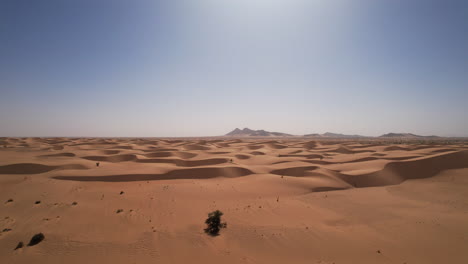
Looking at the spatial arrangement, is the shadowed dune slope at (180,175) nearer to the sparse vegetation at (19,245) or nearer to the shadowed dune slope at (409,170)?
the shadowed dune slope at (409,170)

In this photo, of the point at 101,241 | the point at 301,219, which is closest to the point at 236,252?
the point at 301,219

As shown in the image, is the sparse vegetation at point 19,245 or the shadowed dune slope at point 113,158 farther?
the shadowed dune slope at point 113,158

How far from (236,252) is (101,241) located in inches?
126

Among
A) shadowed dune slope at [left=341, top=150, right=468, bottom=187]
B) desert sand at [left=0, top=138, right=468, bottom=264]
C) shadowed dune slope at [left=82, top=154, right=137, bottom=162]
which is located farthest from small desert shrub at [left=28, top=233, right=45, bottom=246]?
shadowed dune slope at [left=82, top=154, right=137, bottom=162]

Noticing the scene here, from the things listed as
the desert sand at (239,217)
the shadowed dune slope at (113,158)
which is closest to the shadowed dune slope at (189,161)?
the shadowed dune slope at (113,158)

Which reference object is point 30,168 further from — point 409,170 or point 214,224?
point 409,170

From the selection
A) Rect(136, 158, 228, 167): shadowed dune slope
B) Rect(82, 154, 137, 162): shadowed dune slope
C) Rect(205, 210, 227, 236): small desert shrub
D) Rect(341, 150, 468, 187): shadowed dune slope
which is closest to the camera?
Rect(205, 210, 227, 236): small desert shrub

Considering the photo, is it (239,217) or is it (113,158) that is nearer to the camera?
(239,217)

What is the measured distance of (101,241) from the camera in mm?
4949

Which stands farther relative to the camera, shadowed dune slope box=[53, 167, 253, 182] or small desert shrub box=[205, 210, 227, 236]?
shadowed dune slope box=[53, 167, 253, 182]

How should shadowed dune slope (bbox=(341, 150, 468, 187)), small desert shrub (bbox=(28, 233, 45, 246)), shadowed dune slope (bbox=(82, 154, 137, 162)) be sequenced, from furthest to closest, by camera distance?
shadowed dune slope (bbox=(82, 154, 137, 162))
shadowed dune slope (bbox=(341, 150, 468, 187))
small desert shrub (bbox=(28, 233, 45, 246))

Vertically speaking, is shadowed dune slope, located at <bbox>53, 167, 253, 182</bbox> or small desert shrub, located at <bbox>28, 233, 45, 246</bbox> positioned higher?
shadowed dune slope, located at <bbox>53, 167, 253, 182</bbox>

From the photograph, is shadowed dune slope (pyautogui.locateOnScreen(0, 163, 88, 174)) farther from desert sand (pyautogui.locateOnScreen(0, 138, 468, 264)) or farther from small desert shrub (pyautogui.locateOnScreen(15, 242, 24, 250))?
small desert shrub (pyautogui.locateOnScreen(15, 242, 24, 250))

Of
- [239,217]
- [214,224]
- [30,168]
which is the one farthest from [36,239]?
[30,168]
